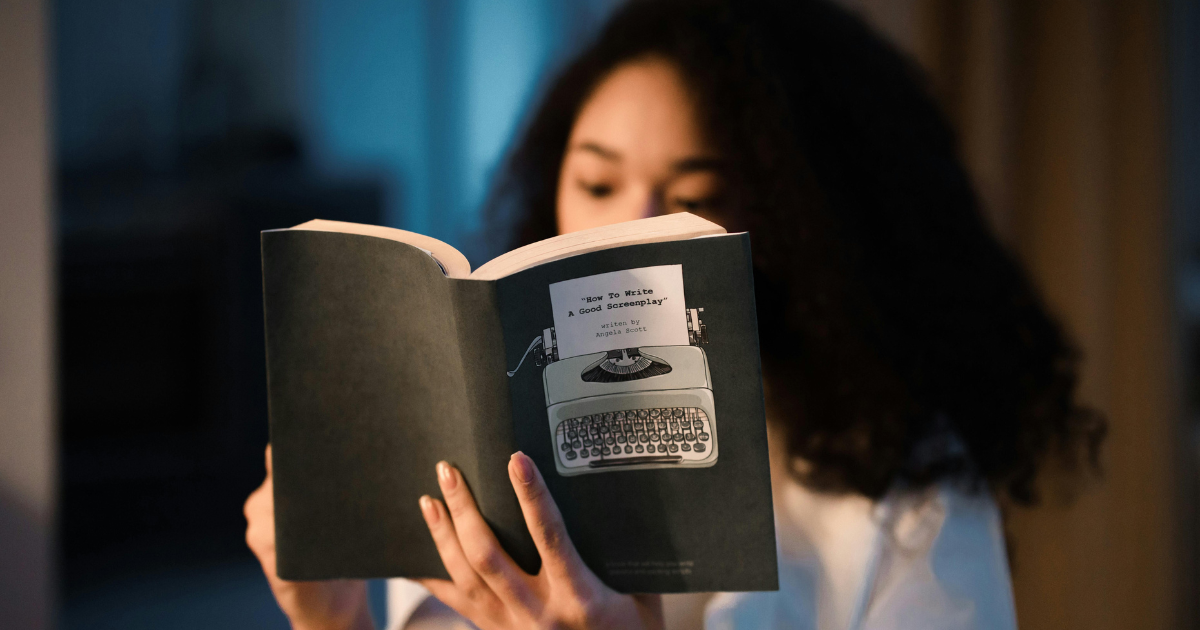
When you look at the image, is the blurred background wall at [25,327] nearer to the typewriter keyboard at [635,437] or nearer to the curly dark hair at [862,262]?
the curly dark hair at [862,262]

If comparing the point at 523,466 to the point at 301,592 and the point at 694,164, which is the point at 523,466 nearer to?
the point at 301,592

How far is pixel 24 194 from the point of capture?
127cm

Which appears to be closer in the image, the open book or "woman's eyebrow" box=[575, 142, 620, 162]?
the open book

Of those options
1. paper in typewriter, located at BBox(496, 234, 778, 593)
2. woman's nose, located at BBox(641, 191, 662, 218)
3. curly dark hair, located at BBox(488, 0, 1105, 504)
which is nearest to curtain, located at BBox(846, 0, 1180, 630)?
curly dark hair, located at BBox(488, 0, 1105, 504)

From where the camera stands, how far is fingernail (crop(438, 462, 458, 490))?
0.55m

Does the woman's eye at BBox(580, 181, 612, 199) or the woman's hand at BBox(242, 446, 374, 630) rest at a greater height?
the woman's eye at BBox(580, 181, 612, 199)

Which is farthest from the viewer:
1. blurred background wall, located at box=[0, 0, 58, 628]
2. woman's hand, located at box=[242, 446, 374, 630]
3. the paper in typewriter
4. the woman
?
blurred background wall, located at box=[0, 0, 58, 628]

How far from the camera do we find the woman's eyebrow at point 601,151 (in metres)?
0.84

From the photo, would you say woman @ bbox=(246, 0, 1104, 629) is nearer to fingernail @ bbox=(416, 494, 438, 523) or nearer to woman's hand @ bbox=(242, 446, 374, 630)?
woman's hand @ bbox=(242, 446, 374, 630)

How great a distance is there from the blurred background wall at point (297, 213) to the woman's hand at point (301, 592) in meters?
0.67

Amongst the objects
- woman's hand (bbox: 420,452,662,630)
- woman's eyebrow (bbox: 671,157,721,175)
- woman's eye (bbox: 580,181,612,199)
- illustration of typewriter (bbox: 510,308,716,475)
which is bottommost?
woman's hand (bbox: 420,452,662,630)

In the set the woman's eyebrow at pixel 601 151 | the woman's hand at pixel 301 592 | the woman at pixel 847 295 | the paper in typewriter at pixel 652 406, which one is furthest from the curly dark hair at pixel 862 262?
the woman's hand at pixel 301 592

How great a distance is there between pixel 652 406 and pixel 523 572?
0.18m

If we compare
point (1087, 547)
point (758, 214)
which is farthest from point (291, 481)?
point (1087, 547)
